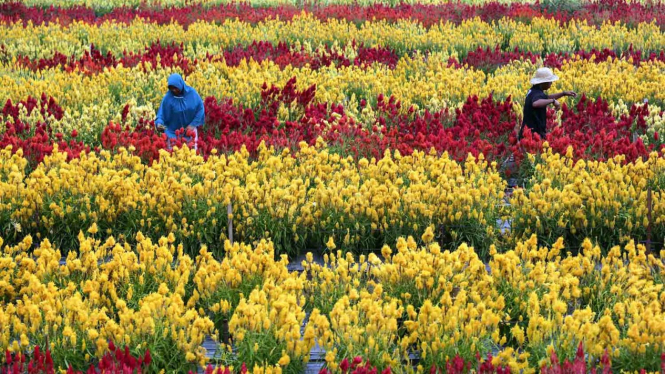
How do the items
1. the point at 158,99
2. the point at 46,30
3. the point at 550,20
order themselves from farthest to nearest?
the point at 550,20, the point at 46,30, the point at 158,99

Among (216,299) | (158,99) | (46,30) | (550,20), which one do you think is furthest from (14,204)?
(550,20)

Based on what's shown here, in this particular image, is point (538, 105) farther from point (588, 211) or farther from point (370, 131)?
point (588, 211)

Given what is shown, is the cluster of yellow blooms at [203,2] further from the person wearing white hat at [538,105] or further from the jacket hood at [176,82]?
the jacket hood at [176,82]

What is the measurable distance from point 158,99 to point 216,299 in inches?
262

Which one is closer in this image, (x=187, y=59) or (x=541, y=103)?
(x=541, y=103)

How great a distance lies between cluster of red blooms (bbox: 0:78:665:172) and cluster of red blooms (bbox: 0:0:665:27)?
863 cm

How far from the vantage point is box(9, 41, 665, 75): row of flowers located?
550 inches

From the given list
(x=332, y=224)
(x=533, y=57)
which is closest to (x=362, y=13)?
(x=533, y=57)

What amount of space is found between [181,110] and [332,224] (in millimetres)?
3287

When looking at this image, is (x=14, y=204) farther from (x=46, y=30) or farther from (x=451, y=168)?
(x=46, y=30)

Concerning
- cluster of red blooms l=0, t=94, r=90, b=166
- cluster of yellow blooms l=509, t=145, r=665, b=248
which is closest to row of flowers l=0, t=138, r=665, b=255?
cluster of yellow blooms l=509, t=145, r=665, b=248

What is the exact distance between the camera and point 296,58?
14539 mm

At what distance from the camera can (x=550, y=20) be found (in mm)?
18812

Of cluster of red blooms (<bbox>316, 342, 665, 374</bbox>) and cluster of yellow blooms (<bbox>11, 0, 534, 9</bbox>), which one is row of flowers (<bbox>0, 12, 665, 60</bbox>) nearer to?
cluster of yellow blooms (<bbox>11, 0, 534, 9</bbox>)
